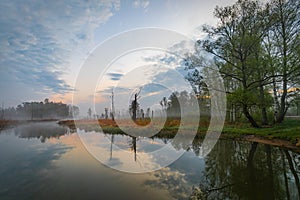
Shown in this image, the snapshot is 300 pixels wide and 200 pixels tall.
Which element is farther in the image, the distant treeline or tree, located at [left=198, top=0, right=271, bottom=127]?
the distant treeline

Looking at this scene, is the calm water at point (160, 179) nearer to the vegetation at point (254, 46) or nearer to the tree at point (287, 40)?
the vegetation at point (254, 46)

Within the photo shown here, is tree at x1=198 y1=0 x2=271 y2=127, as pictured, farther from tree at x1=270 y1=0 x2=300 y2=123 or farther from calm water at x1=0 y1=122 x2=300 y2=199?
calm water at x1=0 y1=122 x2=300 y2=199

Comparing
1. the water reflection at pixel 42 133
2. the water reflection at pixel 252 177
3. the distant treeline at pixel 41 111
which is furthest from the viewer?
the distant treeline at pixel 41 111

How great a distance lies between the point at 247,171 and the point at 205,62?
1139 centimetres

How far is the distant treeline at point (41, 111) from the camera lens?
291 feet

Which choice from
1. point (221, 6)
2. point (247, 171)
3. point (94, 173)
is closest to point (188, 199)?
point (247, 171)

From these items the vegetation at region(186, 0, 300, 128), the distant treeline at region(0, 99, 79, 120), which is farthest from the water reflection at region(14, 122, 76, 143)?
the distant treeline at region(0, 99, 79, 120)

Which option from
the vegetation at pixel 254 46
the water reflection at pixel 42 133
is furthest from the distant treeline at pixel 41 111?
the vegetation at pixel 254 46

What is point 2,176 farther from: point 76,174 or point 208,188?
point 208,188

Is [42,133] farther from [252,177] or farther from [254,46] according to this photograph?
[254,46]

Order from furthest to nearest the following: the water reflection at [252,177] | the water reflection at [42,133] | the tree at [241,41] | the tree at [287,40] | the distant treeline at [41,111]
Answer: the distant treeline at [41,111] < the water reflection at [42,133] < the tree at [241,41] < the tree at [287,40] < the water reflection at [252,177]

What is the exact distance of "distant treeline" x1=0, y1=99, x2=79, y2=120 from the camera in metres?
88.6

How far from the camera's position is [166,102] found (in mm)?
41000

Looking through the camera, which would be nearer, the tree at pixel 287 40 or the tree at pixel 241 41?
the tree at pixel 287 40
